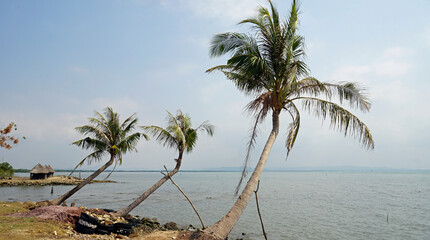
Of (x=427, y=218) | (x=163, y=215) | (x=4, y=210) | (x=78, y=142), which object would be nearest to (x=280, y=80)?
(x=78, y=142)

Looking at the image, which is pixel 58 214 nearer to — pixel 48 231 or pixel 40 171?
pixel 48 231

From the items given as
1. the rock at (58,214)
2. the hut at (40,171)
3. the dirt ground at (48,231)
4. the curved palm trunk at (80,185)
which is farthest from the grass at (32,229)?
the hut at (40,171)

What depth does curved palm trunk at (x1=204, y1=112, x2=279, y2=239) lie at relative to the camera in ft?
25.5

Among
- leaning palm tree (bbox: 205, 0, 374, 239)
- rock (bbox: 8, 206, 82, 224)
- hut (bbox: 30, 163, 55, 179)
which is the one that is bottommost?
hut (bbox: 30, 163, 55, 179)

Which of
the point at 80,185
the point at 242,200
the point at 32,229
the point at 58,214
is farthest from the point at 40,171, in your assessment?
the point at 242,200

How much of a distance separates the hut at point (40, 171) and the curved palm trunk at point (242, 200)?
64.7 m

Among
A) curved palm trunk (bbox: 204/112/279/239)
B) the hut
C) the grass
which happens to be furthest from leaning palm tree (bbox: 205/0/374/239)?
the hut

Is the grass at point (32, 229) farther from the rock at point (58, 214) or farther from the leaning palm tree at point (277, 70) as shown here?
the leaning palm tree at point (277, 70)

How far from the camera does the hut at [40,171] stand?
59125 millimetres

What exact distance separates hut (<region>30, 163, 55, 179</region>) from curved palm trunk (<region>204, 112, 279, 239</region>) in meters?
64.7

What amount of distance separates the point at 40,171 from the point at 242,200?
65125 millimetres

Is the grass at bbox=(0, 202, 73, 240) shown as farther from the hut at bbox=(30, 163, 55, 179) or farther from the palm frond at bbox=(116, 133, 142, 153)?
the hut at bbox=(30, 163, 55, 179)

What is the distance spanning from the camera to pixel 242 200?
27.9 ft

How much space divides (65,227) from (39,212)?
8.74 feet
